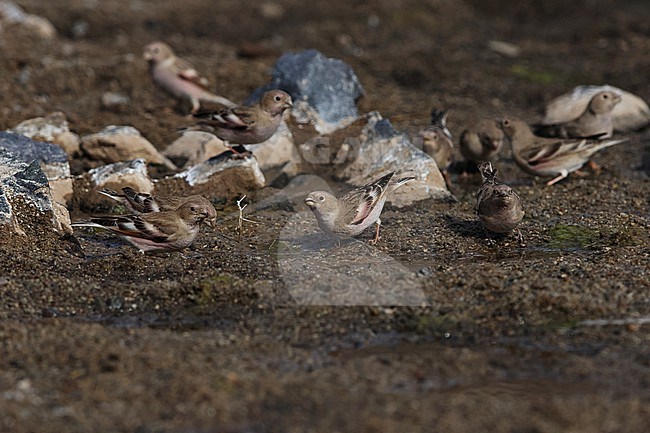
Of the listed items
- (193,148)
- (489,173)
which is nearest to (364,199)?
(489,173)

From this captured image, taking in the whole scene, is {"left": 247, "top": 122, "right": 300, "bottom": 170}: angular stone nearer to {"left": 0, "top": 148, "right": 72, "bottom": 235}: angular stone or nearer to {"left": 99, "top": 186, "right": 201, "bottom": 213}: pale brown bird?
{"left": 99, "top": 186, "right": 201, "bottom": 213}: pale brown bird

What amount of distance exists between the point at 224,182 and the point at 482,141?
9.88 feet

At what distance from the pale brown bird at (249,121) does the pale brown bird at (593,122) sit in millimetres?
3364

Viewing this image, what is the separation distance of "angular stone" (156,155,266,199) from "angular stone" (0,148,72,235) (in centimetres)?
141

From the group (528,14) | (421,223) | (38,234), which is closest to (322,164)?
(421,223)

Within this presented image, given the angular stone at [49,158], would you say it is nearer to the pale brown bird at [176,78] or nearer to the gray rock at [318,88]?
the gray rock at [318,88]

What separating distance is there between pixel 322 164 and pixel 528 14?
389 inches

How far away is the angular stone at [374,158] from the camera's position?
862 centimetres

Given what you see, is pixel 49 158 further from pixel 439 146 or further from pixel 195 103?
pixel 439 146

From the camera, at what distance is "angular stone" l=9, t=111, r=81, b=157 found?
9.56m

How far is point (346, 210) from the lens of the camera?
A: 23.8ft

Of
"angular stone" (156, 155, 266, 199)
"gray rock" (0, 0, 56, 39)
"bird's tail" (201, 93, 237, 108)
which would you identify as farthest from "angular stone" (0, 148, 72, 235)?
"gray rock" (0, 0, 56, 39)

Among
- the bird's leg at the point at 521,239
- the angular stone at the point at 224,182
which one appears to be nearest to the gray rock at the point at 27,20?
the angular stone at the point at 224,182

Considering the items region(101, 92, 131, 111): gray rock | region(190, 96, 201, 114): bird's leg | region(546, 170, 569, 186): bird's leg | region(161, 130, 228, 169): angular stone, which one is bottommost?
region(101, 92, 131, 111): gray rock
